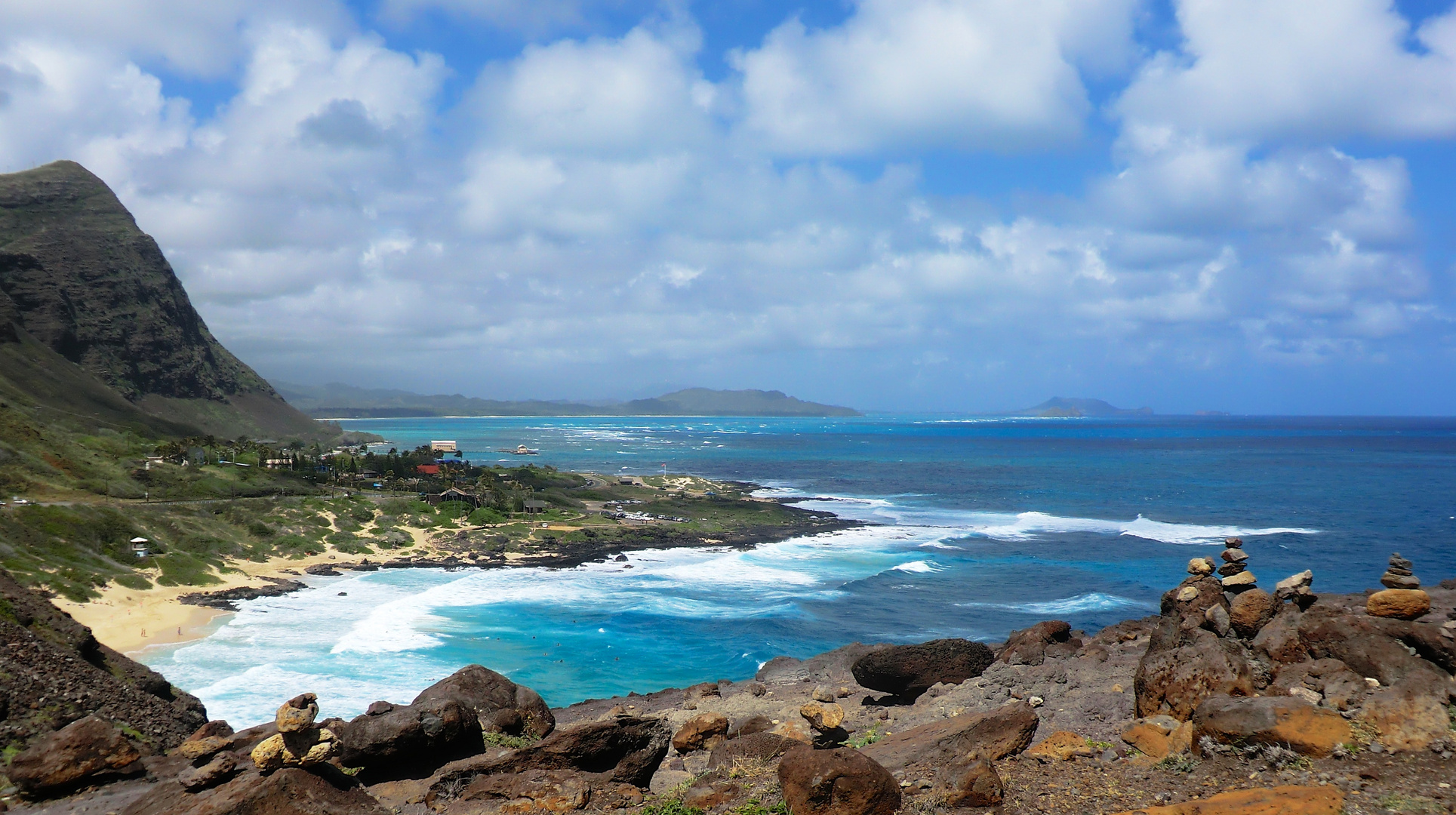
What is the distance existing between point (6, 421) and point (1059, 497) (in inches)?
3776

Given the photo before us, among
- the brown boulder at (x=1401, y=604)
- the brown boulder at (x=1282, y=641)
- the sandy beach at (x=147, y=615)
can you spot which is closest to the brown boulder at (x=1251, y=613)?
the brown boulder at (x=1282, y=641)

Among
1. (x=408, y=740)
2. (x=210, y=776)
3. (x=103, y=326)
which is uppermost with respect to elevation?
(x=103, y=326)

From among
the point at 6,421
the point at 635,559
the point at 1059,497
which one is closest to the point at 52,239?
the point at 6,421

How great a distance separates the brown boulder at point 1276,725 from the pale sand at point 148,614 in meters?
34.7

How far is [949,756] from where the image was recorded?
11062 millimetres

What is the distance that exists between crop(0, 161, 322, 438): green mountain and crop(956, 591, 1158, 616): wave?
107 meters

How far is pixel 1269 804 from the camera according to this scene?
778cm

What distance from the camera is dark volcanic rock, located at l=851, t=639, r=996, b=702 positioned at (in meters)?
20.0

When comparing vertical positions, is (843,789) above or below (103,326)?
below

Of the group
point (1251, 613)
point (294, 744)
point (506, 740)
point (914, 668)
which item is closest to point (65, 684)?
point (294, 744)

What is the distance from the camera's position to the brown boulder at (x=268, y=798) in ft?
30.7

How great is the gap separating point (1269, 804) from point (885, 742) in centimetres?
757

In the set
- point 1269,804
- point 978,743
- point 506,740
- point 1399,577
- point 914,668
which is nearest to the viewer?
point 1269,804

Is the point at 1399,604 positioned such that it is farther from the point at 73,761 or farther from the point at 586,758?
the point at 73,761
